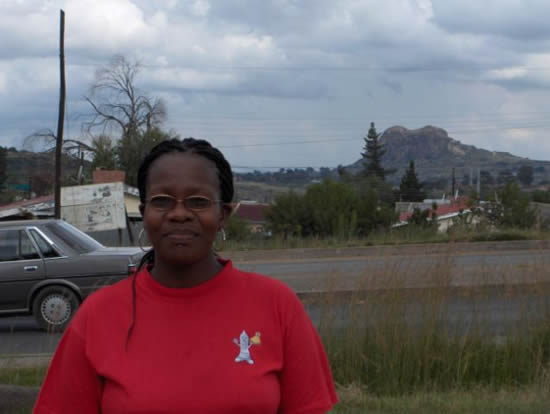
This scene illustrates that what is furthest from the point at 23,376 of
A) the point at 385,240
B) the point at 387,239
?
the point at 387,239

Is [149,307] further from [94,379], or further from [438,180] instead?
[438,180]

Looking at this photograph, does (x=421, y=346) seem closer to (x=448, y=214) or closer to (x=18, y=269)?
(x=18, y=269)

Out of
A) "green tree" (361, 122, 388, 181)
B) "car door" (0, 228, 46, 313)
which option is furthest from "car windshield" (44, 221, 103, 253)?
"green tree" (361, 122, 388, 181)

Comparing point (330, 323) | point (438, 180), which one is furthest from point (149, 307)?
point (438, 180)

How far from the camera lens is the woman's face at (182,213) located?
2426 millimetres

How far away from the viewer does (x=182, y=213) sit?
2.42 metres

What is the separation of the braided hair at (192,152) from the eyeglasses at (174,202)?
0.29 feet

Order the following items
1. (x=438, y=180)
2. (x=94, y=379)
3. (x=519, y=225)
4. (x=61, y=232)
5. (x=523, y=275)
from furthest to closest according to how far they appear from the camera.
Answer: (x=438, y=180)
(x=519, y=225)
(x=61, y=232)
(x=523, y=275)
(x=94, y=379)

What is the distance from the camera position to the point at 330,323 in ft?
23.1

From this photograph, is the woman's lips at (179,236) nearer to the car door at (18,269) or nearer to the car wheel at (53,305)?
the car wheel at (53,305)

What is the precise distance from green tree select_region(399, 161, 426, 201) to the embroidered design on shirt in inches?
2486

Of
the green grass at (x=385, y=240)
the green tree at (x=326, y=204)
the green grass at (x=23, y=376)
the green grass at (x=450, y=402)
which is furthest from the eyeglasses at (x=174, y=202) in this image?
the green tree at (x=326, y=204)

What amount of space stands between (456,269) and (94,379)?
5863mm

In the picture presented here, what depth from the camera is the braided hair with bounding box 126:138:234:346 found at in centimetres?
250
